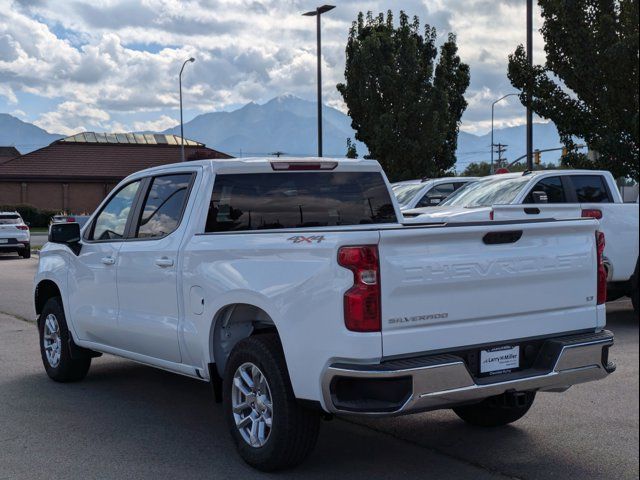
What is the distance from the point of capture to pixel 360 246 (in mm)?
4453

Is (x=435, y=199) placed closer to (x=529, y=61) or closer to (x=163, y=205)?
(x=529, y=61)

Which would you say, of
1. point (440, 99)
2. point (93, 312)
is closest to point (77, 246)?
point (93, 312)

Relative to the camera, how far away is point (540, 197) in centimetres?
1179

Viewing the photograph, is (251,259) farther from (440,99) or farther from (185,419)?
(440,99)

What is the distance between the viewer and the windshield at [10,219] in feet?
93.8

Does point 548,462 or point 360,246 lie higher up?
point 360,246

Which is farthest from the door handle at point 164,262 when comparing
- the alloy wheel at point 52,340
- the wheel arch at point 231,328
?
the alloy wheel at point 52,340

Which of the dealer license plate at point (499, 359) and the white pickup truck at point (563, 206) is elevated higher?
the white pickup truck at point (563, 206)

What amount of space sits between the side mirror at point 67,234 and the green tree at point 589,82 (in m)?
11.8

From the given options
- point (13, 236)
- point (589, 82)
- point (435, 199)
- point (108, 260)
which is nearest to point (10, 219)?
point (13, 236)

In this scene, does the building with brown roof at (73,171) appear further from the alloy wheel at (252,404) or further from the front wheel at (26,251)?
the alloy wheel at (252,404)

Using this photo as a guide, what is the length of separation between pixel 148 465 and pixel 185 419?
118 cm

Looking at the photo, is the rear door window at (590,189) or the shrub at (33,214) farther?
the shrub at (33,214)

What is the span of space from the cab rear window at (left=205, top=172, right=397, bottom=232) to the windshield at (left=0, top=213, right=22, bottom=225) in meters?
24.6
